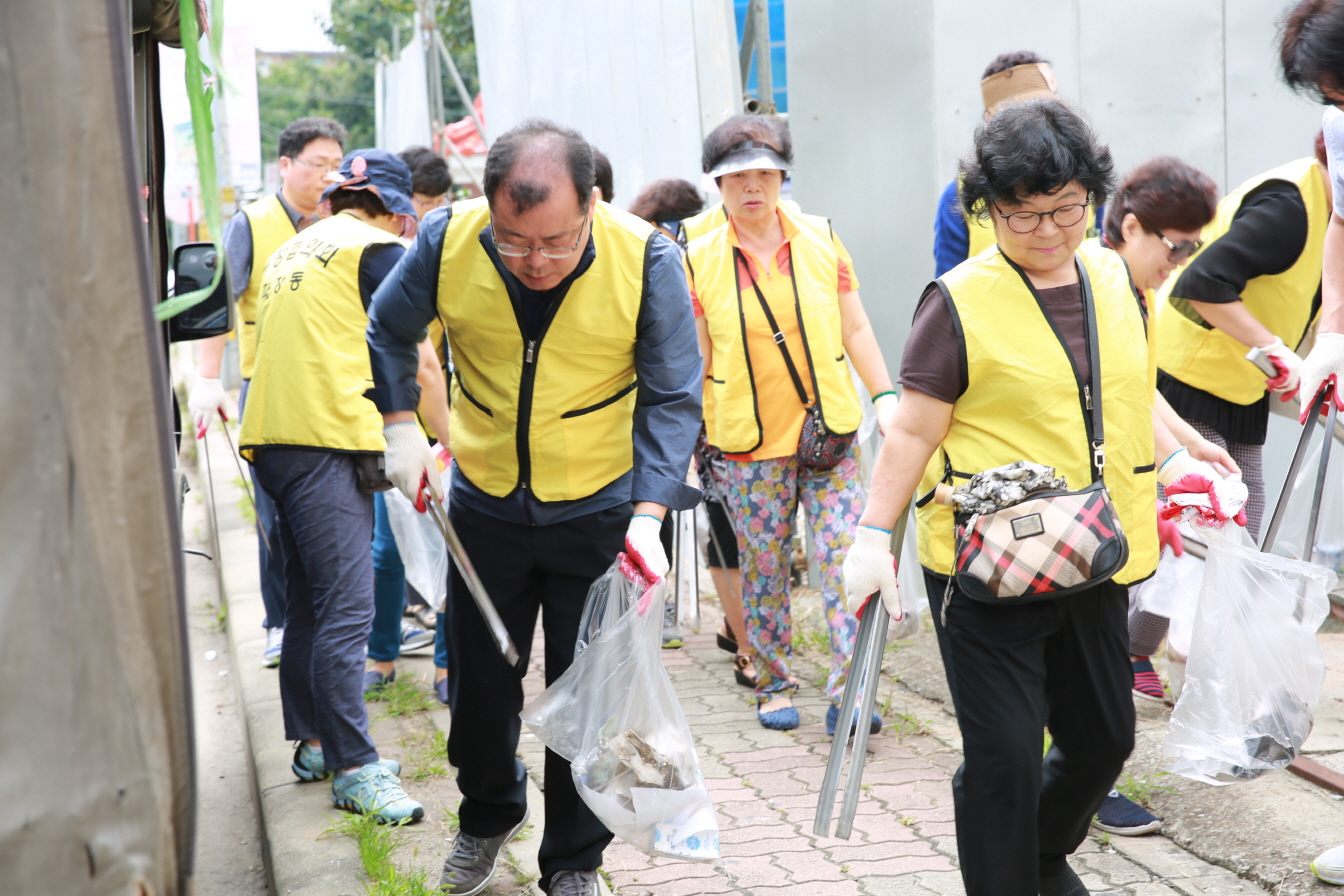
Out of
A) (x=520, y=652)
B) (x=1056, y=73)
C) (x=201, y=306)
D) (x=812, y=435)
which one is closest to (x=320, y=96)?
(x=1056, y=73)

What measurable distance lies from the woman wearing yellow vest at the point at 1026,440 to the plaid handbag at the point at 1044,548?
129 millimetres

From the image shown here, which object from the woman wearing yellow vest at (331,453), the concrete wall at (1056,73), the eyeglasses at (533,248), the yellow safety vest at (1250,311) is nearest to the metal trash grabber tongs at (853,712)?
the eyeglasses at (533,248)

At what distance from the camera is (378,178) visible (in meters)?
3.89

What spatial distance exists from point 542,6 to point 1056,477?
318 inches

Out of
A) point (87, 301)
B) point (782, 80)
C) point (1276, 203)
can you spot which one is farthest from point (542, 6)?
point (87, 301)

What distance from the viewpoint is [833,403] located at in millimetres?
4238

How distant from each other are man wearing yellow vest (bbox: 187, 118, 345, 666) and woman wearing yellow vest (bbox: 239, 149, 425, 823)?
115 cm

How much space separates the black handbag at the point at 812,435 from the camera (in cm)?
424

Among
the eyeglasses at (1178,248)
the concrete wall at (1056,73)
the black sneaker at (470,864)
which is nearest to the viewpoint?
the black sneaker at (470,864)

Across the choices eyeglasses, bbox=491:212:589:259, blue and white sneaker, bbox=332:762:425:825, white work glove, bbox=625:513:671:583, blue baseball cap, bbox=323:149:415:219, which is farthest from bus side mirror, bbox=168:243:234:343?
blue and white sneaker, bbox=332:762:425:825

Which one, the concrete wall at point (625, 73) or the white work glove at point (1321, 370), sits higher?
the concrete wall at point (625, 73)

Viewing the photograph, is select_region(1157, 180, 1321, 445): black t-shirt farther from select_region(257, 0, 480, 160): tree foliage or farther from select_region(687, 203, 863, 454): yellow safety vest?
select_region(257, 0, 480, 160): tree foliage

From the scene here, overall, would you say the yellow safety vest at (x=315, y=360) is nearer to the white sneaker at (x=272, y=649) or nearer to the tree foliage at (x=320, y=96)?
the white sneaker at (x=272, y=649)

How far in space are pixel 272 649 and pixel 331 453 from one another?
1868mm
